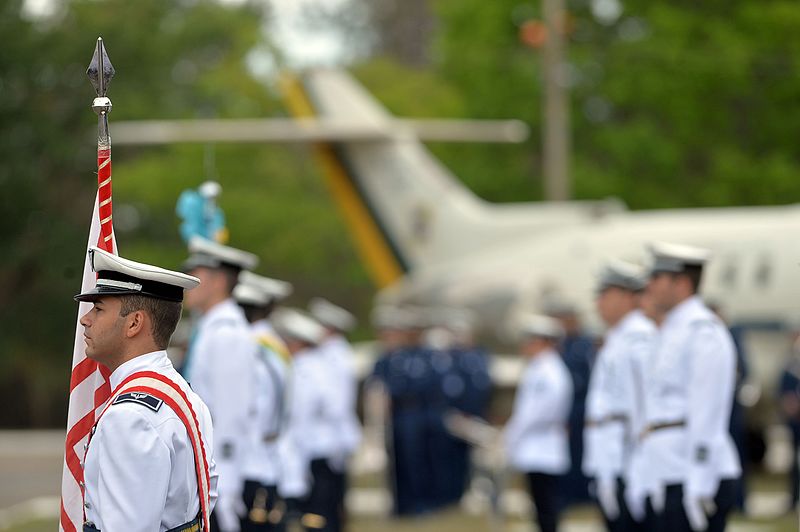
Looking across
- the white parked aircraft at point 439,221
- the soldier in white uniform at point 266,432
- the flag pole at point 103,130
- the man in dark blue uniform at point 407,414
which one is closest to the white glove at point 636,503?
the soldier in white uniform at point 266,432

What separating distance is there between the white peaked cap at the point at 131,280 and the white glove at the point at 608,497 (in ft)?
16.6

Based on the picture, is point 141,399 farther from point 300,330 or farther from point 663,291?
point 300,330

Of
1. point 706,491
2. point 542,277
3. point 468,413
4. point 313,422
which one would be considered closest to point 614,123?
point 542,277

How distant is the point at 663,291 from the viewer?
7.17 metres

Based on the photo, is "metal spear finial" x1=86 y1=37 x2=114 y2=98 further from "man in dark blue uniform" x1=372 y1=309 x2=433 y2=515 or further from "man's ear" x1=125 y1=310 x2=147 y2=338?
"man in dark blue uniform" x1=372 y1=309 x2=433 y2=515

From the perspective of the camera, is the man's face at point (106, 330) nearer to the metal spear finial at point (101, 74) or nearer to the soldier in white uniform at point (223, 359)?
the metal spear finial at point (101, 74)

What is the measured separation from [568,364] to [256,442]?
21.9 ft

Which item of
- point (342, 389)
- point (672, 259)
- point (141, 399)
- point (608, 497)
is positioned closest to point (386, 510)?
point (342, 389)

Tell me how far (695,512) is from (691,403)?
487 mm

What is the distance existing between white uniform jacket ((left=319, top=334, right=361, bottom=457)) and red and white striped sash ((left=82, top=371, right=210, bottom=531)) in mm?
7445

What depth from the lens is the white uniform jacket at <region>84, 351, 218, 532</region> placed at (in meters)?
3.65

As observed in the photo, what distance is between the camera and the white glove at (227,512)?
271 inches

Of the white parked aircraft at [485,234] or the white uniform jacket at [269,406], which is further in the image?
the white parked aircraft at [485,234]

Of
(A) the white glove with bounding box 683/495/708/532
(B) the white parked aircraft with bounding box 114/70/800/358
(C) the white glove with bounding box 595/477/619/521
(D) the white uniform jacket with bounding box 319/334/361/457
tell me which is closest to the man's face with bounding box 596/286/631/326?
(C) the white glove with bounding box 595/477/619/521
